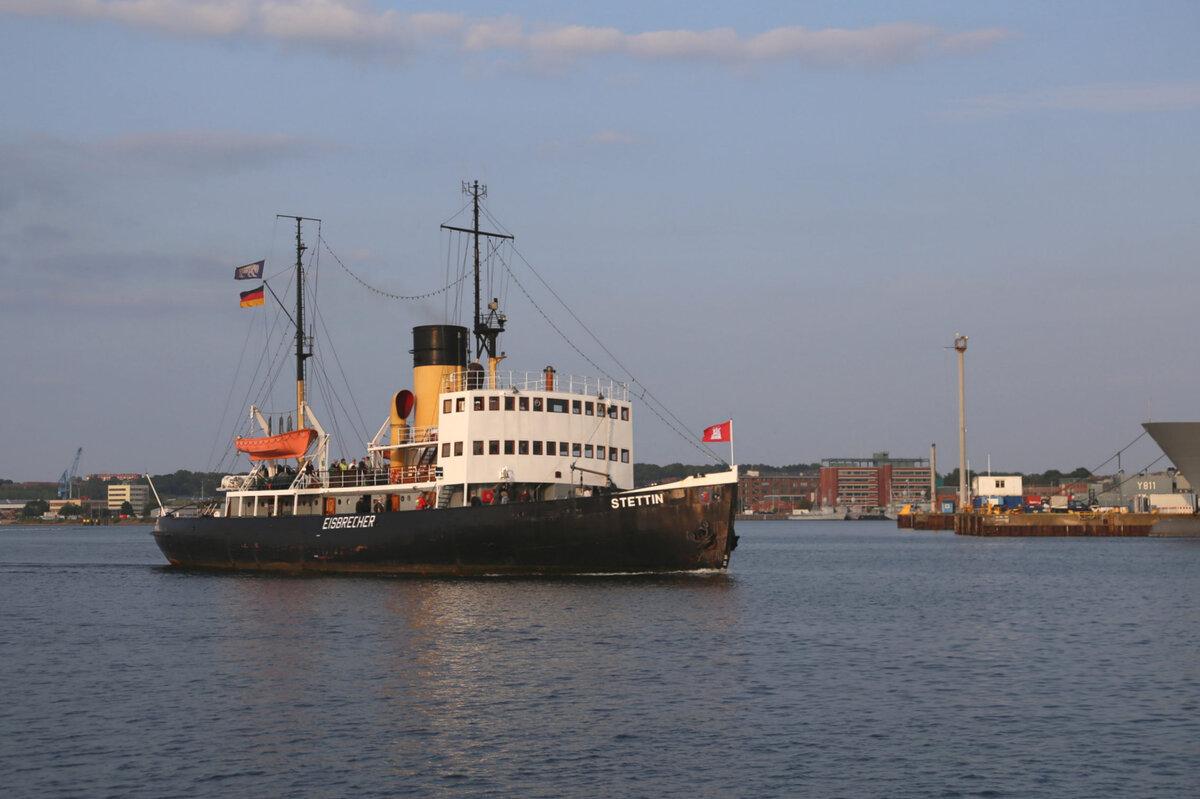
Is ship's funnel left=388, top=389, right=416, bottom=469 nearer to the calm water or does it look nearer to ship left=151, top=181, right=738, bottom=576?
ship left=151, top=181, right=738, bottom=576

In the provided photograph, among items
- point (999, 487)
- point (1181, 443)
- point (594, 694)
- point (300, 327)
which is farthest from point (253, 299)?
point (999, 487)

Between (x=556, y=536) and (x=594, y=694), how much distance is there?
1876 cm

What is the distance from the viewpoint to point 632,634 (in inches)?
1165

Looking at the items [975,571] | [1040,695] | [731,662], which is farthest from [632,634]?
[975,571]

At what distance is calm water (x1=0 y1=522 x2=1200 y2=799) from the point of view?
16.6m

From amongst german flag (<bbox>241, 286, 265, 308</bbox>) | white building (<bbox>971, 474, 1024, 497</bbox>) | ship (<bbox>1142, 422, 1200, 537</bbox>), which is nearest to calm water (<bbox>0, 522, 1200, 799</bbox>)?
german flag (<bbox>241, 286, 265, 308</bbox>)

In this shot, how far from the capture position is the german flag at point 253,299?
5372cm

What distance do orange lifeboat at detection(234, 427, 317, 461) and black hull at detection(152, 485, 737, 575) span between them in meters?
6.21

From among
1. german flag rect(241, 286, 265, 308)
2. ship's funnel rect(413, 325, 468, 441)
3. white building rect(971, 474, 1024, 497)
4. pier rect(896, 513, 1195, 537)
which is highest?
german flag rect(241, 286, 265, 308)

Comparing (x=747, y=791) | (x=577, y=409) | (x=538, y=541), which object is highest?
(x=577, y=409)

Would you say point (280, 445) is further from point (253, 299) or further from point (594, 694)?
point (594, 694)

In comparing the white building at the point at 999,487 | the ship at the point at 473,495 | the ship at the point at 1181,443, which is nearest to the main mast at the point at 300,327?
the ship at the point at 473,495

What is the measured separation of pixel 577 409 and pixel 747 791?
29.9 metres

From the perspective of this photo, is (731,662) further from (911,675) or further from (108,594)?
(108,594)
